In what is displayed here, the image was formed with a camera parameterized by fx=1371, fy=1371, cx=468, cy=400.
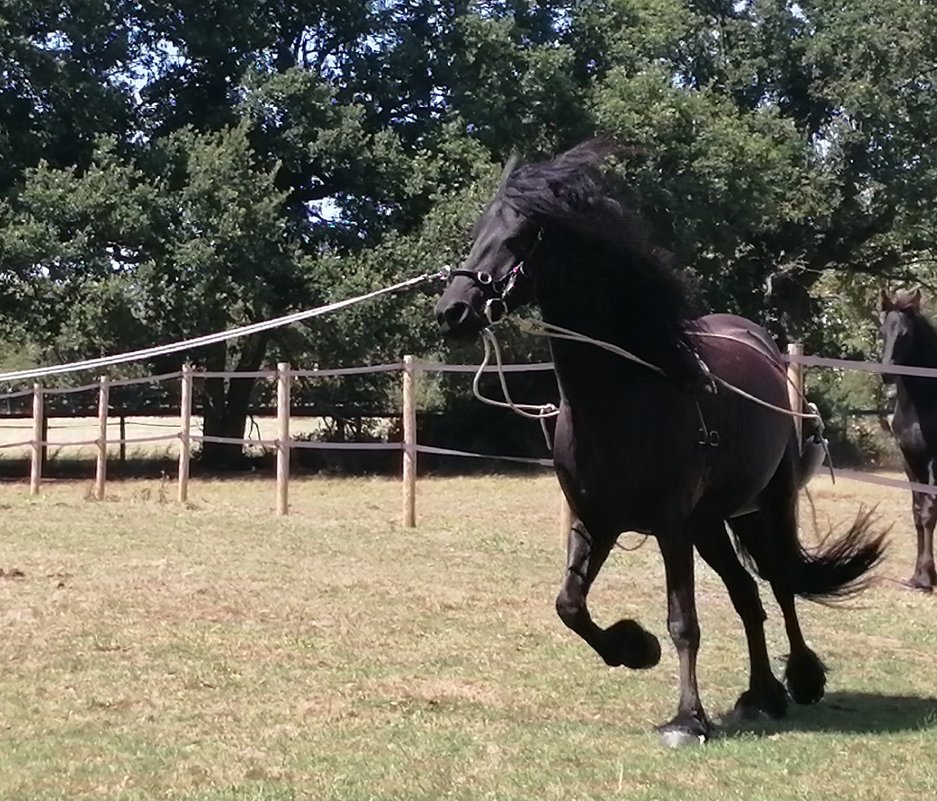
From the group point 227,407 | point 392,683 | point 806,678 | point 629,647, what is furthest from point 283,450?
point 227,407

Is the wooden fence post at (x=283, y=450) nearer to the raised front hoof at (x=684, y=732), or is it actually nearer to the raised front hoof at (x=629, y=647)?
the raised front hoof at (x=629, y=647)

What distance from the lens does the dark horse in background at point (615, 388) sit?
496cm

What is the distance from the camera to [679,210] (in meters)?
24.0

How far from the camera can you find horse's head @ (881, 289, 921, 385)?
1025 centimetres

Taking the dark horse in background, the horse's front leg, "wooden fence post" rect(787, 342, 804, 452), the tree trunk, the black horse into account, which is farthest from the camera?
the tree trunk

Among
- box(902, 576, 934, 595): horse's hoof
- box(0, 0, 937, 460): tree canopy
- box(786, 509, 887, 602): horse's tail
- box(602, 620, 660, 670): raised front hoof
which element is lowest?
box(902, 576, 934, 595): horse's hoof

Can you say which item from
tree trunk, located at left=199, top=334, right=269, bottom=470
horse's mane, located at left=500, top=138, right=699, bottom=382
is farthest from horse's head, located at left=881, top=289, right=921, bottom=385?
tree trunk, located at left=199, top=334, right=269, bottom=470

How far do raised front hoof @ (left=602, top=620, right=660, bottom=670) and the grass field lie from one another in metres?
0.24

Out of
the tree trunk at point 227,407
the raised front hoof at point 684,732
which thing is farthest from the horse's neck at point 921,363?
the tree trunk at point 227,407

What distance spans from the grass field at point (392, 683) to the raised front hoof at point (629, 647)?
0.24 meters

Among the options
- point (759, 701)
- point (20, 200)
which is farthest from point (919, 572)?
point (20, 200)

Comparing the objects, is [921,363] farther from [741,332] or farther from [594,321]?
[594,321]

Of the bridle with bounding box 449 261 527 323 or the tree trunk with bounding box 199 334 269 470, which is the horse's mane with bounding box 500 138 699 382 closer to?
the bridle with bounding box 449 261 527 323

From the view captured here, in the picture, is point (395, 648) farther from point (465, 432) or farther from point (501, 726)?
point (465, 432)
